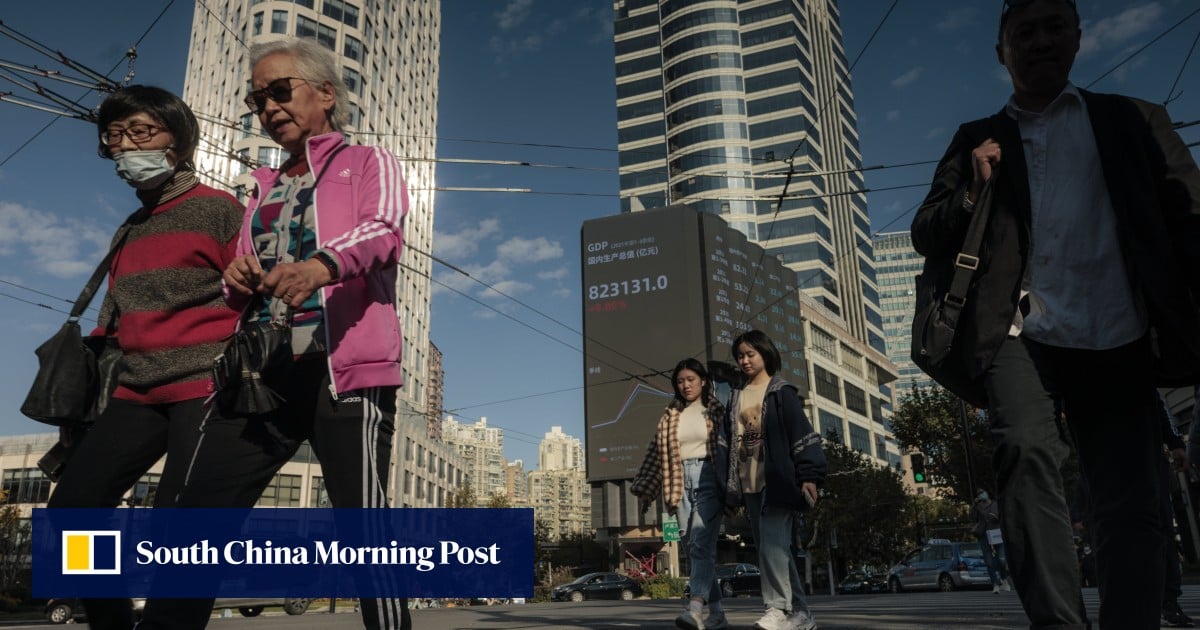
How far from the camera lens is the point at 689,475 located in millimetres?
5797

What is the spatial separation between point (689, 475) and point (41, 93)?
6866 millimetres

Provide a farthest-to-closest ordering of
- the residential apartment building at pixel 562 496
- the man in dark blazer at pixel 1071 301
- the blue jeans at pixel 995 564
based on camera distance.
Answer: the residential apartment building at pixel 562 496 < the blue jeans at pixel 995 564 < the man in dark blazer at pixel 1071 301

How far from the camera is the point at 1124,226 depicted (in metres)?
2.24

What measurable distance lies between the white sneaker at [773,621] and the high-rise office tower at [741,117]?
7707cm

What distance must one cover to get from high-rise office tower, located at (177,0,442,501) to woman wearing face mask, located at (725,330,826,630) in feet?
139

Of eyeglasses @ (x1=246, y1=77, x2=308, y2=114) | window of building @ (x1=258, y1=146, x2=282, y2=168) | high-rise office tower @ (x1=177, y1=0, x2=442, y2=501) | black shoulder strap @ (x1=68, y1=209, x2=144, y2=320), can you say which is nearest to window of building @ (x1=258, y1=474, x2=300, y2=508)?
high-rise office tower @ (x1=177, y1=0, x2=442, y2=501)

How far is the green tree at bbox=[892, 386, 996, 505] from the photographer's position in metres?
38.8

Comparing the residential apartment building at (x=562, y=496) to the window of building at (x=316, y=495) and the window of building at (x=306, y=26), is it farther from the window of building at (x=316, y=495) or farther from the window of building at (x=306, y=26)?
the window of building at (x=306, y=26)

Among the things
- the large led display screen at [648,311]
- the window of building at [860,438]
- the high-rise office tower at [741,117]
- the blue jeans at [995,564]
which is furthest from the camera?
the high-rise office tower at [741,117]

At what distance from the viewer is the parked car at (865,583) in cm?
2836

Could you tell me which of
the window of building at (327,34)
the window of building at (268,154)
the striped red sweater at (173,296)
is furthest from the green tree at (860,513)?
the window of building at (327,34)

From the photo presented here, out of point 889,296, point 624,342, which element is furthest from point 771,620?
point 889,296

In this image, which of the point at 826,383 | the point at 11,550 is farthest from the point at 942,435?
the point at 11,550

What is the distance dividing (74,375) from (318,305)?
42.3 inches
